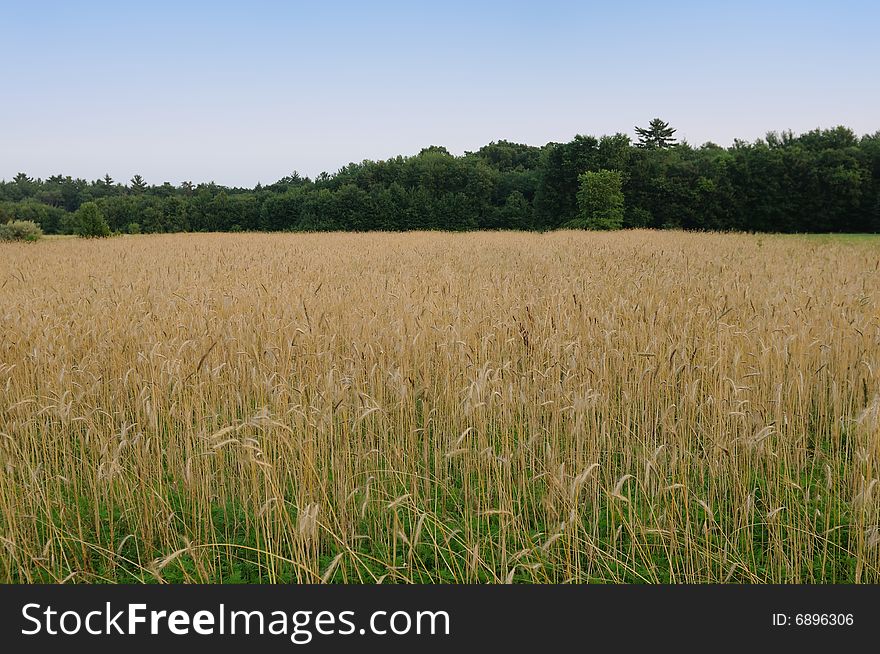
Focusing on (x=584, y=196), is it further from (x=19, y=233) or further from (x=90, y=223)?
(x=19, y=233)

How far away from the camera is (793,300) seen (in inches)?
236

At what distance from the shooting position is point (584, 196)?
37031 millimetres

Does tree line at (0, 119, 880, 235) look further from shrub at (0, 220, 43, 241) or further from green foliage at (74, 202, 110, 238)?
shrub at (0, 220, 43, 241)

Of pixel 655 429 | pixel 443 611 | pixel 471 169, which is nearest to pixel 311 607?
pixel 443 611

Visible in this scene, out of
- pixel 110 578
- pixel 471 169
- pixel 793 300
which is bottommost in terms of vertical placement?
pixel 110 578

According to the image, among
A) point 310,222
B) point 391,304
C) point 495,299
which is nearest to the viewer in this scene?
point 391,304

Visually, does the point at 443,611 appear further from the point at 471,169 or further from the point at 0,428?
the point at 471,169

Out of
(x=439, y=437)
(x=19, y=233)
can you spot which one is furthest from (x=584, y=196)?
(x=439, y=437)

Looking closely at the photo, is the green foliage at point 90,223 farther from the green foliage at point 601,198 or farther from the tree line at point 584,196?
the green foliage at point 601,198

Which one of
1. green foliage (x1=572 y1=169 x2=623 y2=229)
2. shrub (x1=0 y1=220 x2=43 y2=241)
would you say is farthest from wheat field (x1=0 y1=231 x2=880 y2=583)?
green foliage (x1=572 y1=169 x2=623 y2=229)

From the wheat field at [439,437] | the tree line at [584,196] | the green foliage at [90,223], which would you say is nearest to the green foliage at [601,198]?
the tree line at [584,196]

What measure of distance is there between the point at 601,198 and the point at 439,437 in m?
35.2

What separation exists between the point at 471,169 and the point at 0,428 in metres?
47.0

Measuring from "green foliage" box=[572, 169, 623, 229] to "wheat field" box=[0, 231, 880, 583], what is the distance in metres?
30.2
